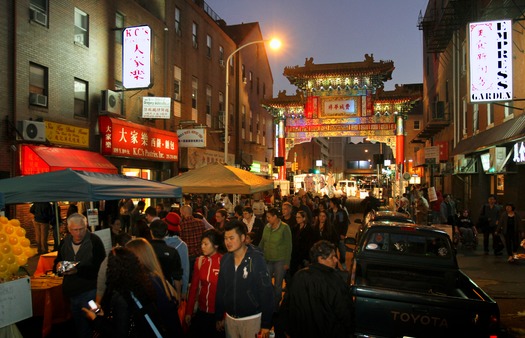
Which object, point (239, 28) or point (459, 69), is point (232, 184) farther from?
point (239, 28)

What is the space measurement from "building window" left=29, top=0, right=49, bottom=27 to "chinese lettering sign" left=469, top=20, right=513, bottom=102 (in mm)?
13923

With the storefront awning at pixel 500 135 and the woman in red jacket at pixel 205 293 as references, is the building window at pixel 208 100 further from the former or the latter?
the woman in red jacket at pixel 205 293

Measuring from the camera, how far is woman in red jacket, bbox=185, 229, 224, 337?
17.1 feet

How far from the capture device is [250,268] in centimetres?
458

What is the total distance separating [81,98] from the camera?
17422 mm

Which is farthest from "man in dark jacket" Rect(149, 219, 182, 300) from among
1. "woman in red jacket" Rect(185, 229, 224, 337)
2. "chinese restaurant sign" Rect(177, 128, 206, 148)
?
"chinese restaurant sign" Rect(177, 128, 206, 148)

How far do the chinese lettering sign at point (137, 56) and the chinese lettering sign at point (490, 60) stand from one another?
1200cm

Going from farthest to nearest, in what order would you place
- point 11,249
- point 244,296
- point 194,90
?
point 194,90
point 11,249
point 244,296

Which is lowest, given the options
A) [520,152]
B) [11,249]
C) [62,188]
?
[11,249]

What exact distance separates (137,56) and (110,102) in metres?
2.22

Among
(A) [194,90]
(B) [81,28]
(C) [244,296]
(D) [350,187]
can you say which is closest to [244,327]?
(C) [244,296]

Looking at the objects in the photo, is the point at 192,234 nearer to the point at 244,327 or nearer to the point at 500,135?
the point at 244,327

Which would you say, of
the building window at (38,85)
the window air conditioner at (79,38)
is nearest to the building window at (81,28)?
the window air conditioner at (79,38)

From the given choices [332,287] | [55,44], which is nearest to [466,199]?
[55,44]
